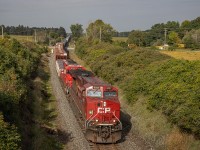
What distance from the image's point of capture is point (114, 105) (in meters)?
18.6

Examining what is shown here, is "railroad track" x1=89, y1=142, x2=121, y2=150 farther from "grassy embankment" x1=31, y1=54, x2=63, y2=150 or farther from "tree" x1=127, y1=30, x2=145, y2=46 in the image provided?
"tree" x1=127, y1=30, x2=145, y2=46

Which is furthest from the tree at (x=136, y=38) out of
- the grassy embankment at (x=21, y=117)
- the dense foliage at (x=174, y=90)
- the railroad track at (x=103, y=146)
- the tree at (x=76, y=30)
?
the tree at (x=76, y=30)

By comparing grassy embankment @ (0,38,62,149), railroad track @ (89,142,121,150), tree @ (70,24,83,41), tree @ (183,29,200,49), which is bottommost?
railroad track @ (89,142,121,150)

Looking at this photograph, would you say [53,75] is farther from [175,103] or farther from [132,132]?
[175,103]

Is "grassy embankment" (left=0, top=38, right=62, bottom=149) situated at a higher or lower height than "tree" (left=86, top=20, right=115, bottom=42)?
lower

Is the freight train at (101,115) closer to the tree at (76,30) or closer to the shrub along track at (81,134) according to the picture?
the shrub along track at (81,134)

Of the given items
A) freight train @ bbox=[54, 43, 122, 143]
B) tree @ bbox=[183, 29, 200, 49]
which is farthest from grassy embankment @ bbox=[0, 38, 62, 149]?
tree @ bbox=[183, 29, 200, 49]

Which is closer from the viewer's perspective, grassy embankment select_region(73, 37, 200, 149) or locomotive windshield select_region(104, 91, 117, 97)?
grassy embankment select_region(73, 37, 200, 149)

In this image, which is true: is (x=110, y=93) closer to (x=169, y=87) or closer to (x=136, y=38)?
(x=169, y=87)

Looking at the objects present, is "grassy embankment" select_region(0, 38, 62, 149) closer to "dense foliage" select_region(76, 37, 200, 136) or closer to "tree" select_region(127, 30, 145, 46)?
"dense foliage" select_region(76, 37, 200, 136)

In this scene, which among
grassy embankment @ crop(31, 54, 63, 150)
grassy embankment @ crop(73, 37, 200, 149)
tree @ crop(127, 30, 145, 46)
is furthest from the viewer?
tree @ crop(127, 30, 145, 46)

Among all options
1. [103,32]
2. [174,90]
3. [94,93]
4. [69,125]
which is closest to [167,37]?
[103,32]

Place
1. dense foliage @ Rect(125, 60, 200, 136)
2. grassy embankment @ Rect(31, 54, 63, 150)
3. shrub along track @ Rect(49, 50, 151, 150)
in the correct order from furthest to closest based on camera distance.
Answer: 1. shrub along track @ Rect(49, 50, 151, 150)
2. grassy embankment @ Rect(31, 54, 63, 150)
3. dense foliage @ Rect(125, 60, 200, 136)

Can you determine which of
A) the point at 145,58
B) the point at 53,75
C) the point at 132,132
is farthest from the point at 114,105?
the point at 53,75
